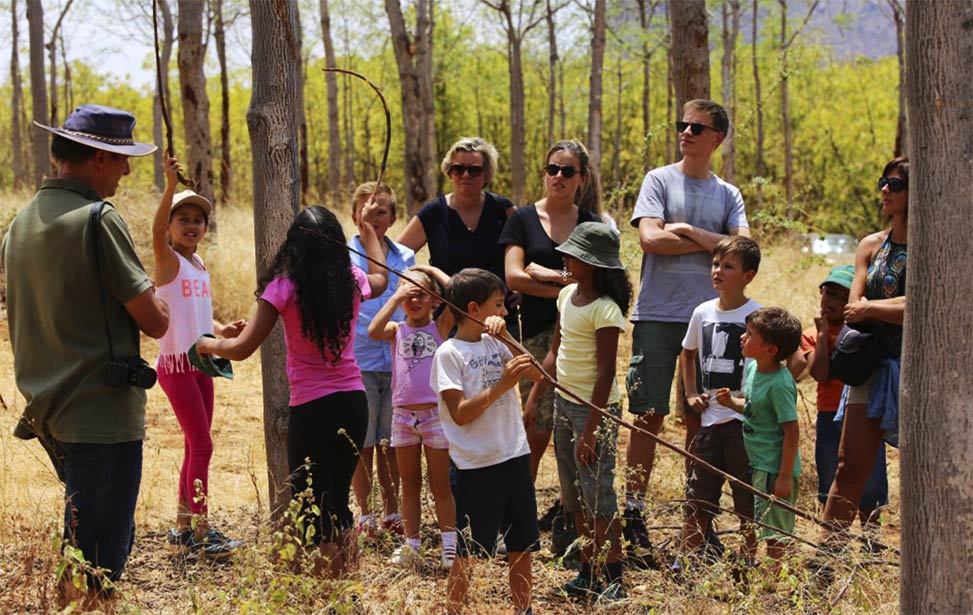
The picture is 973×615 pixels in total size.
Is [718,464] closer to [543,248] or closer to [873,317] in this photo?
[873,317]

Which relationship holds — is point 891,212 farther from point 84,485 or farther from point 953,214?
point 84,485

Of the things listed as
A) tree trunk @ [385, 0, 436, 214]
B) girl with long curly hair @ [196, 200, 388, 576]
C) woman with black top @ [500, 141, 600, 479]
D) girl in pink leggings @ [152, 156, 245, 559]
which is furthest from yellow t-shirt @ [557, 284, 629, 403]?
tree trunk @ [385, 0, 436, 214]

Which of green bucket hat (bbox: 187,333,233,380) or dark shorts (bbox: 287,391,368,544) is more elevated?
green bucket hat (bbox: 187,333,233,380)

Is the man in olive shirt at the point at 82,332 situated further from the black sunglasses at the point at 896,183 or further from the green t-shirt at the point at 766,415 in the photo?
the black sunglasses at the point at 896,183

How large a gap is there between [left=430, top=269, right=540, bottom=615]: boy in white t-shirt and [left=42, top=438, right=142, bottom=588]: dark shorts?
1.18 metres

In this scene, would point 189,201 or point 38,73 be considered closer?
point 189,201

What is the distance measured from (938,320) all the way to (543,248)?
269cm

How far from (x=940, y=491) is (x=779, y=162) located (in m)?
37.5

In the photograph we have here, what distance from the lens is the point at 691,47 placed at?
6.47m

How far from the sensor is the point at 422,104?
18.2m

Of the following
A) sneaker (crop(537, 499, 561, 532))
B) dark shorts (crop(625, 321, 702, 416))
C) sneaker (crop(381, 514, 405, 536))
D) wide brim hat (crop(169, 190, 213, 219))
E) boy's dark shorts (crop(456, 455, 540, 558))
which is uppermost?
wide brim hat (crop(169, 190, 213, 219))

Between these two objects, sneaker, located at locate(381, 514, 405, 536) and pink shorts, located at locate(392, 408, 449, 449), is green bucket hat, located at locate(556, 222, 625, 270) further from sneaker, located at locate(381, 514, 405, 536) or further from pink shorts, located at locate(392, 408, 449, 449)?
sneaker, located at locate(381, 514, 405, 536)

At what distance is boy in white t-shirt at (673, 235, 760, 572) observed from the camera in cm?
451

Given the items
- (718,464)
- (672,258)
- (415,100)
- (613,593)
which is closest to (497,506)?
(613,593)
